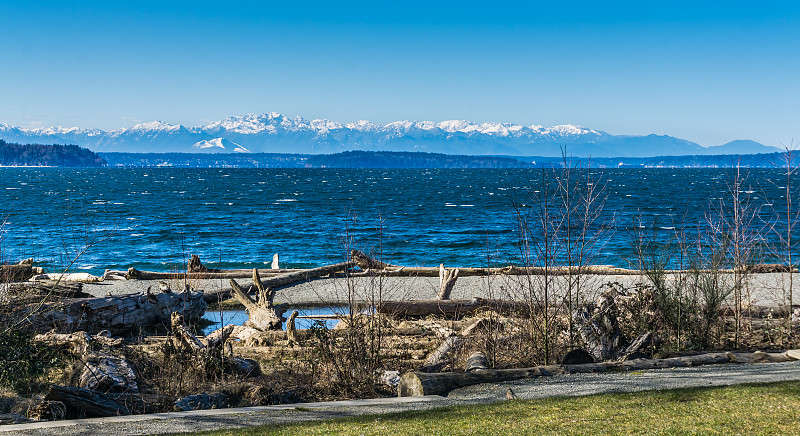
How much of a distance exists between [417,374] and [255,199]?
242 ft

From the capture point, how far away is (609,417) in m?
7.44

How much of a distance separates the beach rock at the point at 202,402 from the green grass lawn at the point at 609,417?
1786 millimetres

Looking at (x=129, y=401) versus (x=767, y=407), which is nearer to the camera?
(x=767, y=407)

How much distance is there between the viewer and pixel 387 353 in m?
12.7

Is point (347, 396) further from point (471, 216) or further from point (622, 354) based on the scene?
point (471, 216)

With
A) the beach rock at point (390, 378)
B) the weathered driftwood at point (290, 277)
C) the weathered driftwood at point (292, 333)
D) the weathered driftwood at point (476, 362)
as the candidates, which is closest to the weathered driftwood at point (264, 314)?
the weathered driftwood at point (292, 333)

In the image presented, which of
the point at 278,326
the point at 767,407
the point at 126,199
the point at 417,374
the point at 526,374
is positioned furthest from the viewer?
the point at 126,199

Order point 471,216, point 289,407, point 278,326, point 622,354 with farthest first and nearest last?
point 471,216, point 278,326, point 622,354, point 289,407

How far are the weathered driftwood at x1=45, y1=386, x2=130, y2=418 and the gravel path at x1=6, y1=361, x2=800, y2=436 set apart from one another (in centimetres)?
46

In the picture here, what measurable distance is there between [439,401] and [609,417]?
2.24 meters

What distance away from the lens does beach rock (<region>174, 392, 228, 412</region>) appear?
8.93 metres

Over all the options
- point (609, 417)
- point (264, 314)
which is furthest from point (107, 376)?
point (264, 314)

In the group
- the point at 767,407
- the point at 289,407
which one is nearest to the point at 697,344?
the point at 767,407

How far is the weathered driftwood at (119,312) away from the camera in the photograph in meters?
14.1
